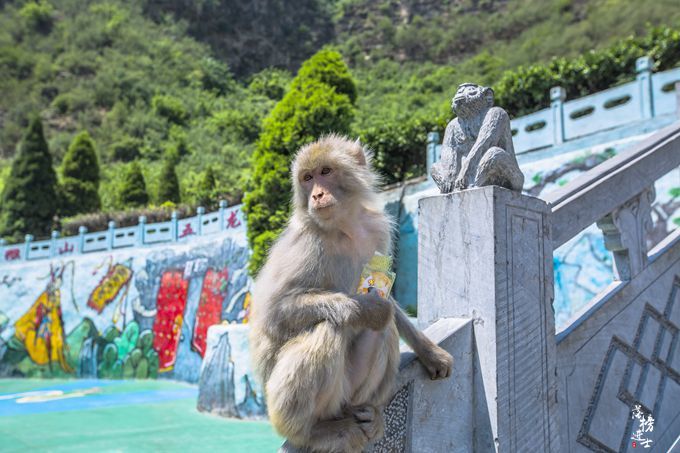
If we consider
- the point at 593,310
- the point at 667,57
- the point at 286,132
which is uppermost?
the point at 667,57

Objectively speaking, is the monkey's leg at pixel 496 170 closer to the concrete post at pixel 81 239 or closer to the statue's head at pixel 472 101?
the statue's head at pixel 472 101

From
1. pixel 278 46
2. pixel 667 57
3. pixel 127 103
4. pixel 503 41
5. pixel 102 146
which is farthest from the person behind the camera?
pixel 278 46

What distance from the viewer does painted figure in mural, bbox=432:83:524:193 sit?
Answer: 255 cm

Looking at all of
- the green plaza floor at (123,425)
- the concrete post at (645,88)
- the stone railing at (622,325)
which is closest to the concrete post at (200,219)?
the green plaza floor at (123,425)

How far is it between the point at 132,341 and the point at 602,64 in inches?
512

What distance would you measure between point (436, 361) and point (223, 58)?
4998 cm

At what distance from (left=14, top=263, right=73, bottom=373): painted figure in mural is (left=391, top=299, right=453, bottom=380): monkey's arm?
53.0 feet

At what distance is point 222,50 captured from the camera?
49812 millimetres

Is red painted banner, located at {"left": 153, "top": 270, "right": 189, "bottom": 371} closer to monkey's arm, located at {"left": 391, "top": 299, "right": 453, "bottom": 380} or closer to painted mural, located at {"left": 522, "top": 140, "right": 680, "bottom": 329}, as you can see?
painted mural, located at {"left": 522, "top": 140, "right": 680, "bottom": 329}

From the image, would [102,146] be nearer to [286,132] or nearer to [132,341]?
[132,341]

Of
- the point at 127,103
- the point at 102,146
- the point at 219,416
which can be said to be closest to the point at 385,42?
the point at 127,103

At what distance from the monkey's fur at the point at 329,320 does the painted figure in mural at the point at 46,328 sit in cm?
1609

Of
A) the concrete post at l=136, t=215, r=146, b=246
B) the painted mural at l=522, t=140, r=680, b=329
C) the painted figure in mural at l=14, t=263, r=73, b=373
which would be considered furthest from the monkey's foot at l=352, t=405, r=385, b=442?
the painted figure in mural at l=14, t=263, r=73, b=373

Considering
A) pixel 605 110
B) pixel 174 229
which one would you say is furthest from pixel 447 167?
pixel 174 229
